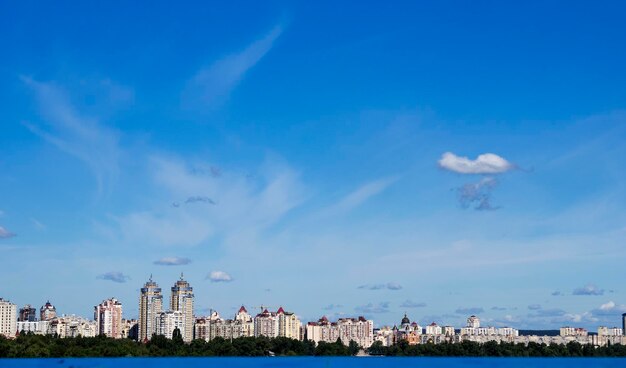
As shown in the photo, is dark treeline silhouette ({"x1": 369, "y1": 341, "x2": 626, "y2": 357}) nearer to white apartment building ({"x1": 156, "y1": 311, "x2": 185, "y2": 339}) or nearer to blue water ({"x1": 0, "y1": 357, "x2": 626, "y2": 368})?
blue water ({"x1": 0, "y1": 357, "x2": 626, "y2": 368})

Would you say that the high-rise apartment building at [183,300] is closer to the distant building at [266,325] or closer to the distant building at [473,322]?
the distant building at [266,325]

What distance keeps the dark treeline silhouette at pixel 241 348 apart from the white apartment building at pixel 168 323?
24.7 meters

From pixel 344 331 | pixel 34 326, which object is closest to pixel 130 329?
pixel 34 326

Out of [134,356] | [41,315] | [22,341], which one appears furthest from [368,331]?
[22,341]

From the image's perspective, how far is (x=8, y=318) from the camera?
133750mm

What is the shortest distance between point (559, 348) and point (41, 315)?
92.4 meters

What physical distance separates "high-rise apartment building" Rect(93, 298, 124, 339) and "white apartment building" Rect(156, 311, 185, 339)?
13.7 m

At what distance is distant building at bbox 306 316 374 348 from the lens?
478 feet

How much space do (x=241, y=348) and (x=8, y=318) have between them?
169ft

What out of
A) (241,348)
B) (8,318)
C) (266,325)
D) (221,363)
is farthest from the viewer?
(266,325)

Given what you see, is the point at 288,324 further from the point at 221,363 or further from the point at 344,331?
the point at 221,363

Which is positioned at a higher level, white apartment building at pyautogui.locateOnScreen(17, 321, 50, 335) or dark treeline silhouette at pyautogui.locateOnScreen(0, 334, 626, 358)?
white apartment building at pyautogui.locateOnScreen(17, 321, 50, 335)

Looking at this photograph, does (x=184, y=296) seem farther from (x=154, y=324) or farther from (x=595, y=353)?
(x=595, y=353)

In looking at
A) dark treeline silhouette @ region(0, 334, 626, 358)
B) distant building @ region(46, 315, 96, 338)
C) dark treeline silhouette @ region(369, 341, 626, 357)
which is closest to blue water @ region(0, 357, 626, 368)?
dark treeline silhouette @ region(0, 334, 626, 358)
